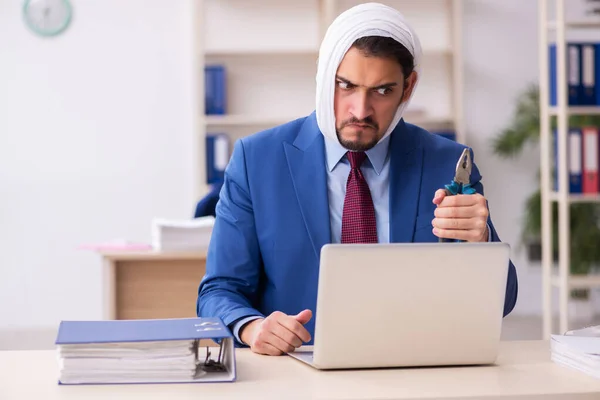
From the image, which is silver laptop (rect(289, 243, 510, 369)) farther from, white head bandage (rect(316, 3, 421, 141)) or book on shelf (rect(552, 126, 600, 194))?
book on shelf (rect(552, 126, 600, 194))

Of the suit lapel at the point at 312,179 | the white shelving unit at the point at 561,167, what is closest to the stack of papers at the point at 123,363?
the suit lapel at the point at 312,179

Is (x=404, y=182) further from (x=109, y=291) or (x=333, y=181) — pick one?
(x=109, y=291)

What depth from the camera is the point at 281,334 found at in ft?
4.94

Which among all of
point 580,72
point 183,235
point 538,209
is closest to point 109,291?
point 183,235

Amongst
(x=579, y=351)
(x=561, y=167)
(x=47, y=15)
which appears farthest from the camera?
(x=47, y=15)

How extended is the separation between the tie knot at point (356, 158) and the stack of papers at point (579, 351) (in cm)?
59

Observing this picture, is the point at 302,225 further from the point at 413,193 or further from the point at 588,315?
the point at 588,315

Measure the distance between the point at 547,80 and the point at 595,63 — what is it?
0.26m

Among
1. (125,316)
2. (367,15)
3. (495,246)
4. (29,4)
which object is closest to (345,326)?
(495,246)

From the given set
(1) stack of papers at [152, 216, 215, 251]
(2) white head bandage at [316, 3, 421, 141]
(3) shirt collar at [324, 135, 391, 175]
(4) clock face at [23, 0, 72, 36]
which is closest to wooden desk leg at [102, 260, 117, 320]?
(1) stack of papers at [152, 216, 215, 251]

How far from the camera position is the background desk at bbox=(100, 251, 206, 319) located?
10.9 feet

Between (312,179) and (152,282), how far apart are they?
1627 mm

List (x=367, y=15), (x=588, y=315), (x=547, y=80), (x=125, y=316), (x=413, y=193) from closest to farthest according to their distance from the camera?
(x=367, y=15), (x=413, y=193), (x=125, y=316), (x=547, y=80), (x=588, y=315)

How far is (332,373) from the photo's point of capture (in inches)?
52.5
